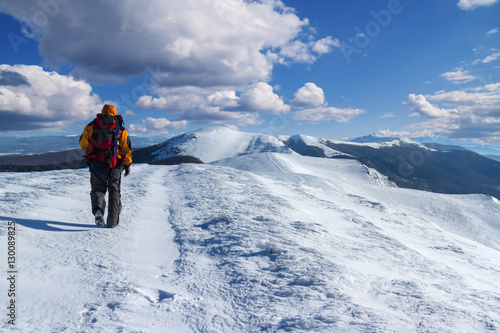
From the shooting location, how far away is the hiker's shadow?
19.0 ft

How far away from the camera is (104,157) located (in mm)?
6301

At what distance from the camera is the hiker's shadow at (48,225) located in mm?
5789

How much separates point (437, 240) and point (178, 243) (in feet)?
33.5

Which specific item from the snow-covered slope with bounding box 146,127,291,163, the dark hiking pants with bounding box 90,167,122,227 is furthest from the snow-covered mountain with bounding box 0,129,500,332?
the snow-covered slope with bounding box 146,127,291,163

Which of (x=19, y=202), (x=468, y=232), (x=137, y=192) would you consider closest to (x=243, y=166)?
(x=468, y=232)

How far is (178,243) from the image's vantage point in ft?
19.7

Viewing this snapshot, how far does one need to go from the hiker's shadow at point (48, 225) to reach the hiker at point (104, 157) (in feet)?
1.26

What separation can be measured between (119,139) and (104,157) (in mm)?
549

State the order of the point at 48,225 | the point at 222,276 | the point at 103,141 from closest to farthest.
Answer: the point at 222,276 < the point at 48,225 < the point at 103,141

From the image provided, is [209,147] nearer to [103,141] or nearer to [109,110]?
[109,110]

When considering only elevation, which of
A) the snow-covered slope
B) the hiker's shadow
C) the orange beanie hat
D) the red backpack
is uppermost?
the snow-covered slope

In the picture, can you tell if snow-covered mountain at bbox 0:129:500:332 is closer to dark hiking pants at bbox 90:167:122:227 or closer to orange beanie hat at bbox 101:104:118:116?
dark hiking pants at bbox 90:167:122:227

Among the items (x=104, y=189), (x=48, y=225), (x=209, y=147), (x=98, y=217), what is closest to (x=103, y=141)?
(x=104, y=189)

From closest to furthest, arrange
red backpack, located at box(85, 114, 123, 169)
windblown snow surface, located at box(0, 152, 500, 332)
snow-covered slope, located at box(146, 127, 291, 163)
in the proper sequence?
windblown snow surface, located at box(0, 152, 500, 332) → red backpack, located at box(85, 114, 123, 169) → snow-covered slope, located at box(146, 127, 291, 163)
